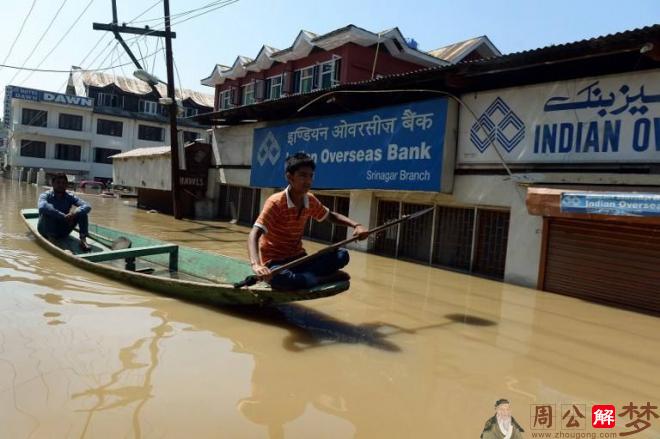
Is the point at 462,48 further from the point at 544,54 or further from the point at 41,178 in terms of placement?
the point at 41,178

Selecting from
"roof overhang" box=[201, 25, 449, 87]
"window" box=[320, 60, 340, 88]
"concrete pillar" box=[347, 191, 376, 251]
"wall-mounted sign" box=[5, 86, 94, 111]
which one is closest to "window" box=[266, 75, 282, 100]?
"roof overhang" box=[201, 25, 449, 87]

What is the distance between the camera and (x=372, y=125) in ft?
42.0

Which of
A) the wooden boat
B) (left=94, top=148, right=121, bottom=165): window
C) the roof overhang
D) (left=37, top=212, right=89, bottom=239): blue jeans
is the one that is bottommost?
the wooden boat

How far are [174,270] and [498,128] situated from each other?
6.85 metres

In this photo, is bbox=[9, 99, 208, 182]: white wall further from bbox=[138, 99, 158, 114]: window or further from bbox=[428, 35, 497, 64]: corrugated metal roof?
bbox=[428, 35, 497, 64]: corrugated metal roof

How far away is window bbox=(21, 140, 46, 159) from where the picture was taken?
1690 inches

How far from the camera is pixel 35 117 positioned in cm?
4222

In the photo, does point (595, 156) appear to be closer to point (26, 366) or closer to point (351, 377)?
point (351, 377)

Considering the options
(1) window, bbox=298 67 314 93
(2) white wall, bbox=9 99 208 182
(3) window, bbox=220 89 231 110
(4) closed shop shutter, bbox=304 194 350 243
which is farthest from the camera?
(2) white wall, bbox=9 99 208 182

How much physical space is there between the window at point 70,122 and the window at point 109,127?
4.85 ft

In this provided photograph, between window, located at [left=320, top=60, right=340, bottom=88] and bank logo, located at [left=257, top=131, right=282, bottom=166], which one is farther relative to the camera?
window, located at [left=320, top=60, right=340, bottom=88]

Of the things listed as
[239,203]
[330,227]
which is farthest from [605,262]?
[239,203]

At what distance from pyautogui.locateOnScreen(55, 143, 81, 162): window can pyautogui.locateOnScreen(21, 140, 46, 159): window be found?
44.2 inches

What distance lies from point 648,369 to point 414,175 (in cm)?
704
